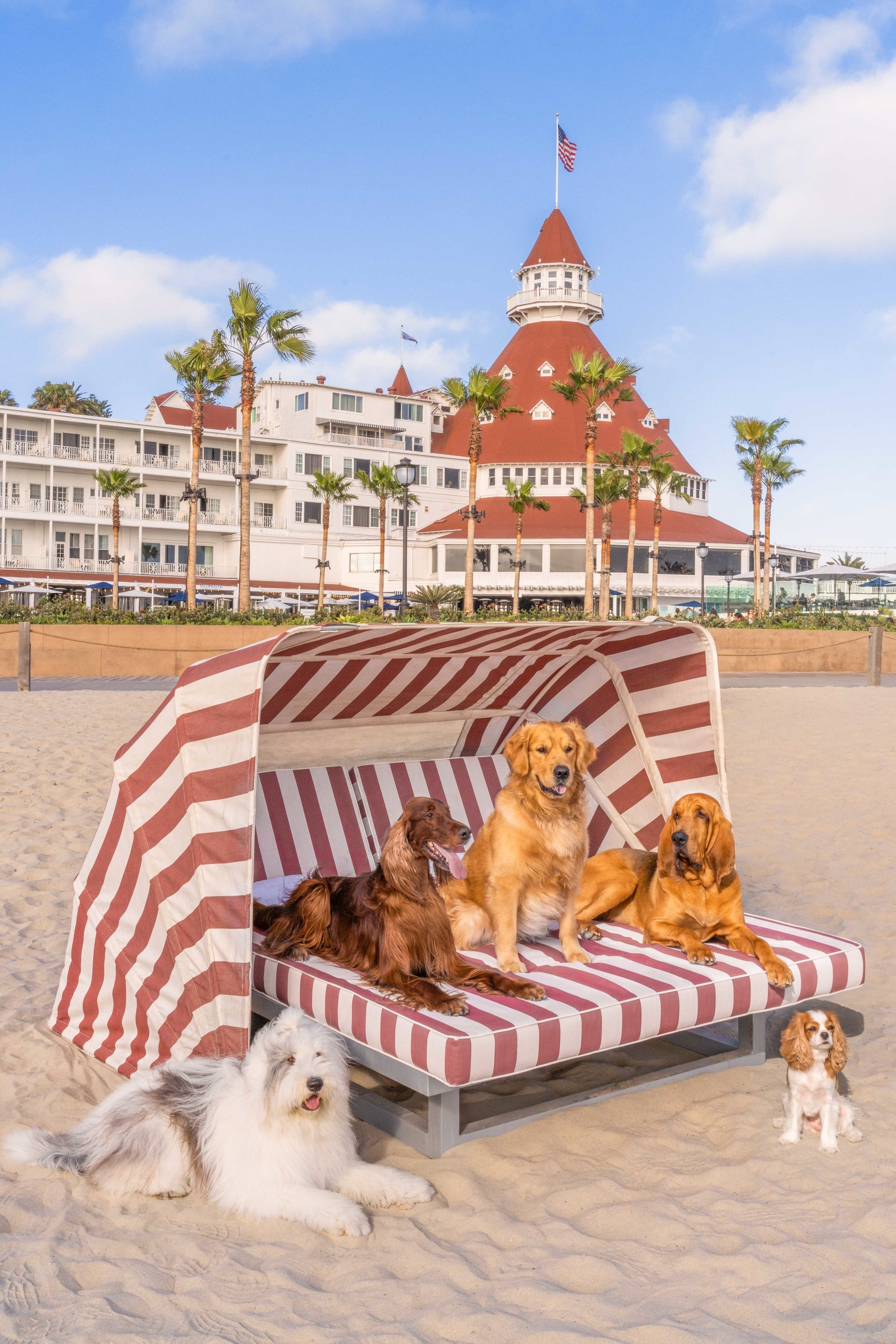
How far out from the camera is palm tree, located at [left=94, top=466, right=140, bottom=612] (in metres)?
50.6

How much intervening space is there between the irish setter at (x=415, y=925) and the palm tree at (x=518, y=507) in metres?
49.0

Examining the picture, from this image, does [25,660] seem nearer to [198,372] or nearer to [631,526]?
[198,372]

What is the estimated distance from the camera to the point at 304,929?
15.6 feet

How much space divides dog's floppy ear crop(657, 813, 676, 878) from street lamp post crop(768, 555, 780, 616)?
38605 millimetres

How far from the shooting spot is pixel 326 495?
61.4 meters

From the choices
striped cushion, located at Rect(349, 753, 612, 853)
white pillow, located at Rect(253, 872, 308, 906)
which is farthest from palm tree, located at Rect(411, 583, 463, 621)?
white pillow, located at Rect(253, 872, 308, 906)

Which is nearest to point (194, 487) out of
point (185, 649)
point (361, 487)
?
point (185, 649)

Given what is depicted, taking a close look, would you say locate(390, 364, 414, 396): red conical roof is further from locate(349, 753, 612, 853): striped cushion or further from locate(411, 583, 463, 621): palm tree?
locate(349, 753, 612, 853): striped cushion

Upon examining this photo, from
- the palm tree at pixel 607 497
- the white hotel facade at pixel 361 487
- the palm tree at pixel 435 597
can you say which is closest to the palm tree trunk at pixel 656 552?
the white hotel facade at pixel 361 487

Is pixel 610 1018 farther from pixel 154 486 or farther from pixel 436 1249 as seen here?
pixel 154 486

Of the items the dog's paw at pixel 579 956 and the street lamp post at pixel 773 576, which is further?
the street lamp post at pixel 773 576

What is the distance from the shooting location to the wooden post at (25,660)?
20859 mm

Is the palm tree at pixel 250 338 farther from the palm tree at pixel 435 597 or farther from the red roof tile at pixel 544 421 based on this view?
the red roof tile at pixel 544 421

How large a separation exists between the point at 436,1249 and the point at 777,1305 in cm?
100
